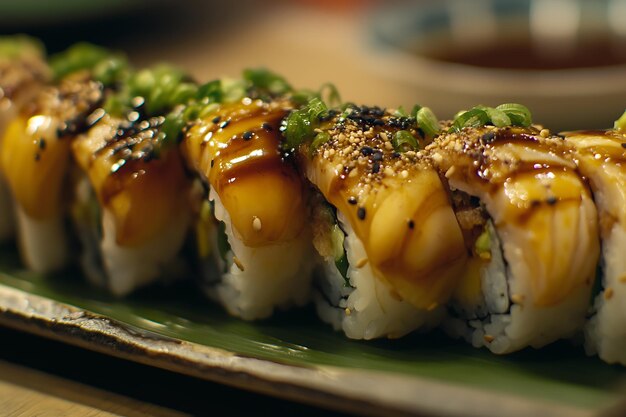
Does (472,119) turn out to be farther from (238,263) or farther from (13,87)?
(13,87)

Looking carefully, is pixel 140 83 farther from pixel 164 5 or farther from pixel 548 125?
pixel 164 5

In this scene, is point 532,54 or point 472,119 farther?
point 532,54

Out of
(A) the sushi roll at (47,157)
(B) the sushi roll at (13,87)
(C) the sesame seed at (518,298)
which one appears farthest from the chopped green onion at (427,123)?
(B) the sushi roll at (13,87)

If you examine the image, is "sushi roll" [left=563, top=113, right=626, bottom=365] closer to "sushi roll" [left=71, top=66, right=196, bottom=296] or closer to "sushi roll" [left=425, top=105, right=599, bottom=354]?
"sushi roll" [left=425, top=105, right=599, bottom=354]

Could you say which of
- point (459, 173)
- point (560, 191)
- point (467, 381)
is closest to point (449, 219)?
point (459, 173)

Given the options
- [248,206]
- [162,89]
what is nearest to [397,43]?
[162,89]

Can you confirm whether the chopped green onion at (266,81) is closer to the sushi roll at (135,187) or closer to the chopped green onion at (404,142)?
the sushi roll at (135,187)

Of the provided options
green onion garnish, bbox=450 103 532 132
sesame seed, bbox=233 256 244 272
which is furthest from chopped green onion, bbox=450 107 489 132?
sesame seed, bbox=233 256 244 272
